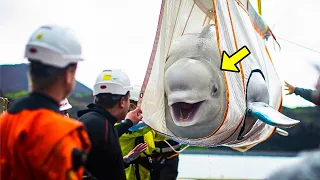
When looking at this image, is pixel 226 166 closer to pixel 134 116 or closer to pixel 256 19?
pixel 256 19

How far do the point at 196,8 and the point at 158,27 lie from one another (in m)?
0.49

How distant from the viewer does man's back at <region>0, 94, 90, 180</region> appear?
209 cm

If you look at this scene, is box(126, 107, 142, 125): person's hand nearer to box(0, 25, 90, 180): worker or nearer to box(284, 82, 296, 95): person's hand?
box(0, 25, 90, 180): worker

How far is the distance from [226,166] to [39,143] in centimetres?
1126

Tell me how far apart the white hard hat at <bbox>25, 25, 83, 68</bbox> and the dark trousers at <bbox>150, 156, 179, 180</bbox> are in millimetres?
3288

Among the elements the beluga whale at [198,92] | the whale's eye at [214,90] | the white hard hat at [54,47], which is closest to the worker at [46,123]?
the white hard hat at [54,47]

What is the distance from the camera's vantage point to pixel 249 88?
15.8 feet

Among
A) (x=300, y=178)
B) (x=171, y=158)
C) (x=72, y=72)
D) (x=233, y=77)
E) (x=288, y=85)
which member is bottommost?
(x=171, y=158)

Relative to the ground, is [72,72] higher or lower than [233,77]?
higher

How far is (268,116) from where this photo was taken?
4.64 m

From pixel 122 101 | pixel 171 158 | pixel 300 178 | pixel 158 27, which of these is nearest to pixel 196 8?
pixel 158 27

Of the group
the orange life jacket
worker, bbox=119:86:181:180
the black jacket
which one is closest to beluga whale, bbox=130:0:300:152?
worker, bbox=119:86:181:180

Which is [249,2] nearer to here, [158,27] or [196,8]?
[196,8]

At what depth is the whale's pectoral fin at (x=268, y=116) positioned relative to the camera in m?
4.57
